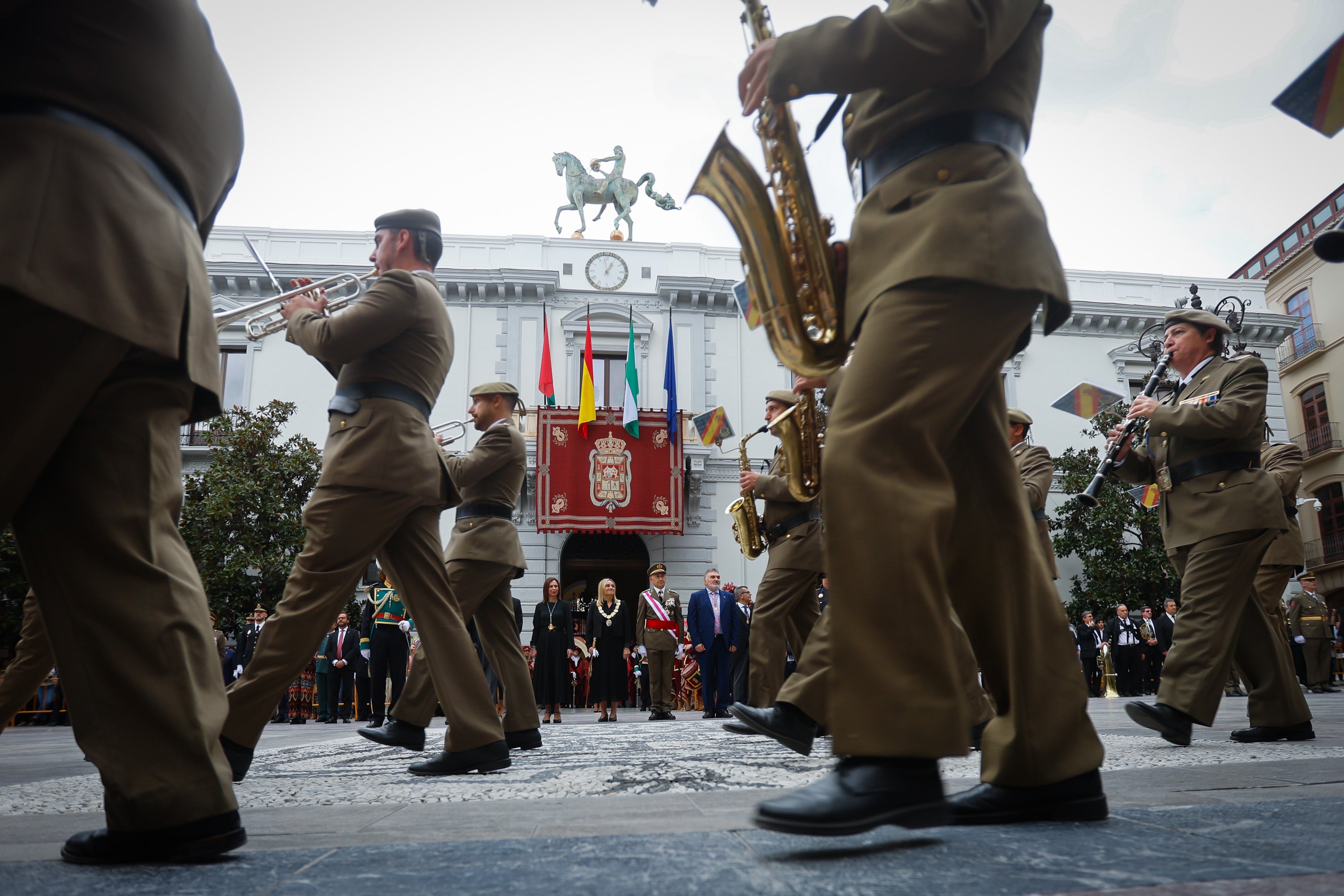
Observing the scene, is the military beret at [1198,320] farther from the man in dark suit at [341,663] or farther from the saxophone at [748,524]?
the man in dark suit at [341,663]

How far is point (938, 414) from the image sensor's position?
1677 mm

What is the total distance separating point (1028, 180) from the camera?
189cm

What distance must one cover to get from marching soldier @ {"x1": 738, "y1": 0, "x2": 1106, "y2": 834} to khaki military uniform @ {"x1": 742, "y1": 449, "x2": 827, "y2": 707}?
3.58 metres

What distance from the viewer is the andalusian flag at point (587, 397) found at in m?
19.3

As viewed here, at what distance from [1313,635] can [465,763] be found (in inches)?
665

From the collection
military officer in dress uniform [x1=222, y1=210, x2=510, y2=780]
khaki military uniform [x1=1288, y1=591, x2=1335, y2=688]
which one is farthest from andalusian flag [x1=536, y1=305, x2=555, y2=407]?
military officer in dress uniform [x1=222, y1=210, x2=510, y2=780]

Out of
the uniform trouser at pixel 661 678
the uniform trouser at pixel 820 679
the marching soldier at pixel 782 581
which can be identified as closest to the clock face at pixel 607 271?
the uniform trouser at pixel 661 678

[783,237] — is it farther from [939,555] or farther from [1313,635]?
[1313,635]

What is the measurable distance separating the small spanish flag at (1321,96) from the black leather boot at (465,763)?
3.08 meters

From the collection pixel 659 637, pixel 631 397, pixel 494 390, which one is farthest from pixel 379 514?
pixel 631 397

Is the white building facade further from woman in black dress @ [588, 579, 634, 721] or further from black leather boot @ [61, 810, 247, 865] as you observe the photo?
black leather boot @ [61, 810, 247, 865]

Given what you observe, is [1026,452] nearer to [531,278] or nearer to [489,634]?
[489,634]

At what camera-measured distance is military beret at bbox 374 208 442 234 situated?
4000 millimetres

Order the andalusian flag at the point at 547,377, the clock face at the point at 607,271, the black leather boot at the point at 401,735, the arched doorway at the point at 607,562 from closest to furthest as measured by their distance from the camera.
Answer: the black leather boot at the point at 401,735 → the andalusian flag at the point at 547,377 → the arched doorway at the point at 607,562 → the clock face at the point at 607,271
